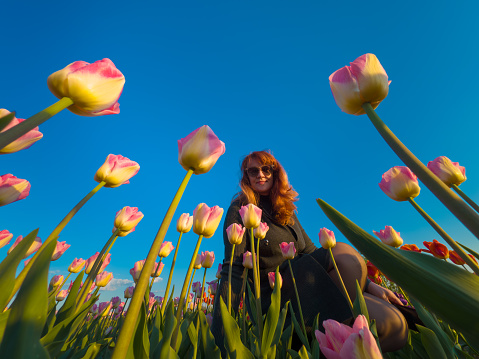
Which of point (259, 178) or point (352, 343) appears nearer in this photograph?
Result: point (352, 343)

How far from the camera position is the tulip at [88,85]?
1.80 ft

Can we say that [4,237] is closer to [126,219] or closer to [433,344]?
[126,219]

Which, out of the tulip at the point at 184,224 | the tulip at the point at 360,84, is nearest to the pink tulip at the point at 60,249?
the tulip at the point at 184,224

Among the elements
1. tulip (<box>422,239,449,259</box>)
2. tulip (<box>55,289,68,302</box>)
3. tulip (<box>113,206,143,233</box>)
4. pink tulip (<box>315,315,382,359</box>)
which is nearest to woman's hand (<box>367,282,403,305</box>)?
tulip (<box>422,239,449,259</box>)

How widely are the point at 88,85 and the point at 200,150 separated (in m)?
0.29

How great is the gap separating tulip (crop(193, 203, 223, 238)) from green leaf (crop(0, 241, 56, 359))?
2.13 ft

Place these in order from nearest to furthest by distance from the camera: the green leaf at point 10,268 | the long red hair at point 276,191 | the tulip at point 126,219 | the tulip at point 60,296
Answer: the green leaf at point 10,268 → the tulip at point 126,219 → the tulip at point 60,296 → the long red hair at point 276,191

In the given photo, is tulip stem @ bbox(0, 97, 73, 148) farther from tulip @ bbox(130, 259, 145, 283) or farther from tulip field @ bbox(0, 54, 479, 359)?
tulip @ bbox(130, 259, 145, 283)

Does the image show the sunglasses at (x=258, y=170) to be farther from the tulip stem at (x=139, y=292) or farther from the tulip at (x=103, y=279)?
the tulip stem at (x=139, y=292)

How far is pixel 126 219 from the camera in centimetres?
132

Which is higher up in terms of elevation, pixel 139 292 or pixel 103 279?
pixel 103 279

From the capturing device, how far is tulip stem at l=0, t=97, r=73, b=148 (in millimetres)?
377

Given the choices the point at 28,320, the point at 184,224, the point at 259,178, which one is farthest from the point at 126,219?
the point at 259,178

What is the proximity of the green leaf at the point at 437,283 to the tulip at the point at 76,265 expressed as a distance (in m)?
2.32
